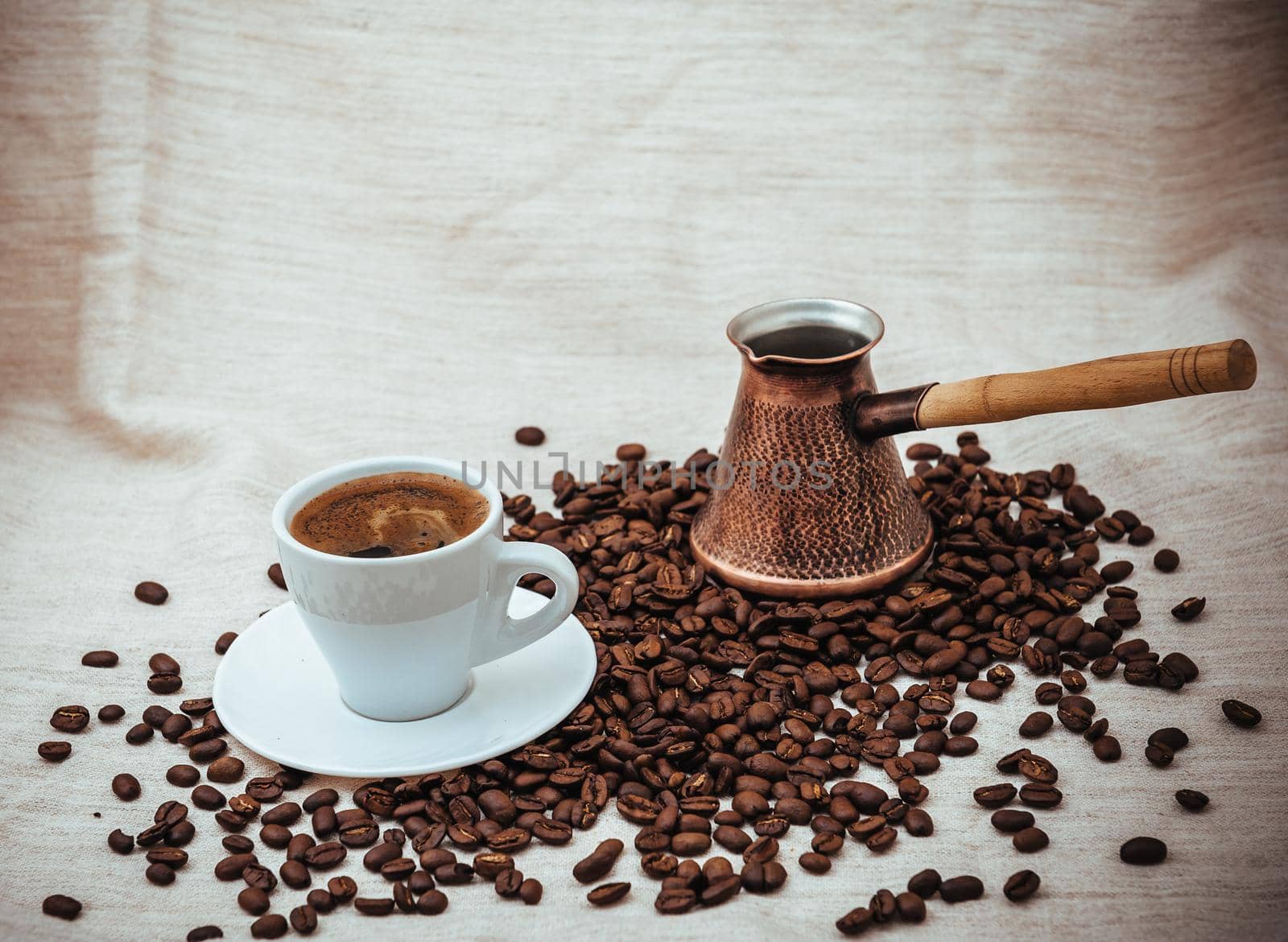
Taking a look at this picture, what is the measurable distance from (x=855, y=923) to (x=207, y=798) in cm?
70

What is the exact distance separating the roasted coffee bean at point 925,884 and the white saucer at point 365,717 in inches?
16.2

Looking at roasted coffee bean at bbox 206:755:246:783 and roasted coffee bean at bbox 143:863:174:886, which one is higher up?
roasted coffee bean at bbox 143:863:174:886

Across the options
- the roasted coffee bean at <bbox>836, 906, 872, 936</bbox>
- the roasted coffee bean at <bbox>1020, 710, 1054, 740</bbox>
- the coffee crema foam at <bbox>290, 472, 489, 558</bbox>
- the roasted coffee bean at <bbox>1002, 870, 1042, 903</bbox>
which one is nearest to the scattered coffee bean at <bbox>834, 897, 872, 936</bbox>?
the roasted coffee bean at <bbox>836, 906, 872, 936</bbox>

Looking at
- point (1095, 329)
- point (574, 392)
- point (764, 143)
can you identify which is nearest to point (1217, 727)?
point (1095, 329)

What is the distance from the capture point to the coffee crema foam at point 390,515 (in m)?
1.33

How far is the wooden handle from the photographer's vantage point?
129 centimetres

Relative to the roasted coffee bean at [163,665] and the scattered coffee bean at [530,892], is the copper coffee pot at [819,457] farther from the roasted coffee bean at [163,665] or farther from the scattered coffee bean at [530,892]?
the roasted coffee bean at [163,665]

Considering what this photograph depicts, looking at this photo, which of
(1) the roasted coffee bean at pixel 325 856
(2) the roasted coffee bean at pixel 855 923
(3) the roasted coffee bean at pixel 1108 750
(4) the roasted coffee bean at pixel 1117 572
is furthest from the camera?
(4) the roasted coffee bean at pixel 1117 572

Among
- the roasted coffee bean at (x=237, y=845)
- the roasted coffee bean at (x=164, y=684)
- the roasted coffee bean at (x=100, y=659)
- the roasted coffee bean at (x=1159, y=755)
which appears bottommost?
the roasted coffee bean at (x=100, y=659)

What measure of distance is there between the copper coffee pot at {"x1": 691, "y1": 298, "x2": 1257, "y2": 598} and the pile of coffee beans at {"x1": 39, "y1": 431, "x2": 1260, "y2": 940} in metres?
0.05

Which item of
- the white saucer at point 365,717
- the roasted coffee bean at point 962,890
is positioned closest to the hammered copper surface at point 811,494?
the white saucer at point 365,717

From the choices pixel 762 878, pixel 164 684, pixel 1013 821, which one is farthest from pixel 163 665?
pixel 1013 821

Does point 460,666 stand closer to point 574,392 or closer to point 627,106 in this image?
point 574,392

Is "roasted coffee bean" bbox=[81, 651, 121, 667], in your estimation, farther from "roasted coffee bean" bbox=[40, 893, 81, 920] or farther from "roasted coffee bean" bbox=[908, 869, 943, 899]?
"roasted coffee bean" bbox=[908, 869, 943, 899]
